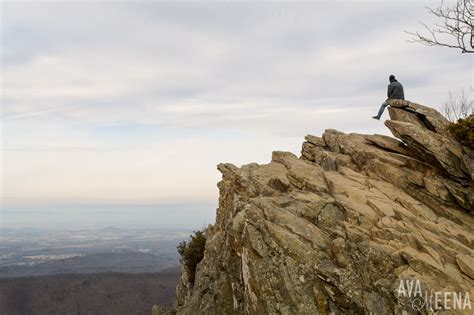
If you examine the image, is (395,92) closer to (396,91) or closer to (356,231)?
(396,91)

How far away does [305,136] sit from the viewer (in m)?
32.3

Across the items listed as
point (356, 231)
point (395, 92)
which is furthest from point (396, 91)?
point (356, 231)

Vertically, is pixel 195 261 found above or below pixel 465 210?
below

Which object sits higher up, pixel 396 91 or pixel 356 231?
pixel 396 91

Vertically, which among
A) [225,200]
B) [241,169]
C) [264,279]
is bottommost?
[264,279]

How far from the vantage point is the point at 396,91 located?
94.9 feet

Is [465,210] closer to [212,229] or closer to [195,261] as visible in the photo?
[212,229]

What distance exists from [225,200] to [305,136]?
8737 millimetres

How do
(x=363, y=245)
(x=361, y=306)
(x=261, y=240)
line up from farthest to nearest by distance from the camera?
(x=261, y=240)
(x=363, y=245)
(x=361, y=306)

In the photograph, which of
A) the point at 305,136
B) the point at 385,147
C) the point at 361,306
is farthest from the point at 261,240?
the point at 305,136

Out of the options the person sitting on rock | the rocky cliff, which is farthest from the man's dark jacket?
the rocky cliff

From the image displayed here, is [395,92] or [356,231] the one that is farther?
[395,92]

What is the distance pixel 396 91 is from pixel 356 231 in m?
14.8

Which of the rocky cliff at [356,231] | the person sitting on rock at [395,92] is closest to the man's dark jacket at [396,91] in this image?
the person sitting on rock at [395,92]
